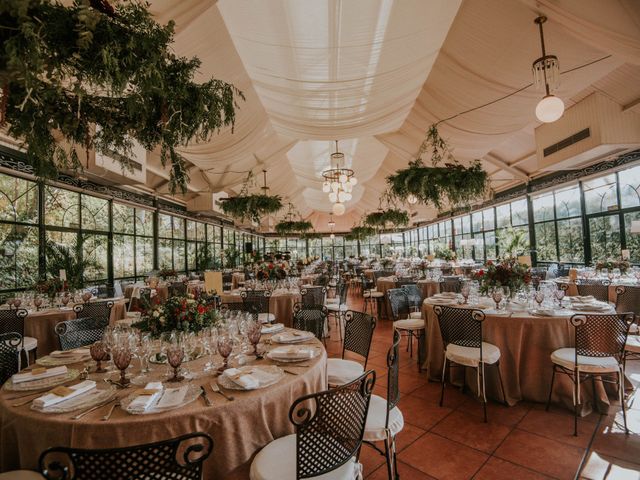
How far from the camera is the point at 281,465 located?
161 cm

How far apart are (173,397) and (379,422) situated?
1229 mm

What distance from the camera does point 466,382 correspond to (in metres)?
3.63

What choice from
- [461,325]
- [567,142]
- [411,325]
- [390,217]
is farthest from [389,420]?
[390,217]

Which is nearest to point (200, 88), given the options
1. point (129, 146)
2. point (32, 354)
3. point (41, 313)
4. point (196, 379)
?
point (129, 146)

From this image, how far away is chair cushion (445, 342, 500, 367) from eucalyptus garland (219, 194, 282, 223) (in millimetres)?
5368

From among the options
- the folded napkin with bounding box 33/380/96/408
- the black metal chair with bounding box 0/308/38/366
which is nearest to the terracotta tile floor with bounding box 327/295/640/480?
the folded napkin with bounding box 33/380/96/408

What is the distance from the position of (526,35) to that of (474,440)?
4470 millimetres

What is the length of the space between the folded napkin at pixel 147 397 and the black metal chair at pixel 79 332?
1.65 m

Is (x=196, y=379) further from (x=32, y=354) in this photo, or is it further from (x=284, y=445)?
(x=32, y=354)

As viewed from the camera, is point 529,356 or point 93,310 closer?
point 529,356

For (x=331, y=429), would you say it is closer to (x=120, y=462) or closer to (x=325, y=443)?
(x=325, y=443)

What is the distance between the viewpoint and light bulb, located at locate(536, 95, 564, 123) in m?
3.22

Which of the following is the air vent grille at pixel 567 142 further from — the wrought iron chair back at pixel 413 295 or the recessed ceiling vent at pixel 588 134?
the wrought iron chair back at pixel 413 295

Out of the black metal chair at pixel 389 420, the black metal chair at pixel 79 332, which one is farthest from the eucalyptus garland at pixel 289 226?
the black metal chair at pixel 389 420
